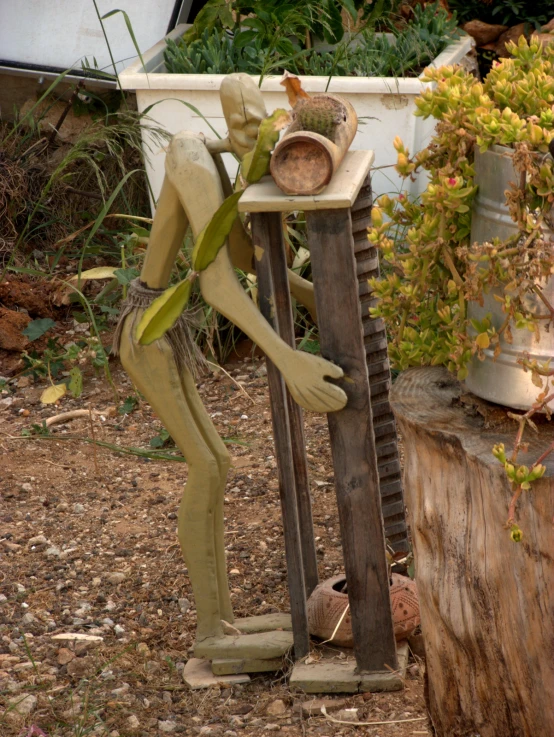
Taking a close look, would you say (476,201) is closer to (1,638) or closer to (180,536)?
(180,536)

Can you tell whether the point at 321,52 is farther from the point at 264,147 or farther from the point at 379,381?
the point at 264,147

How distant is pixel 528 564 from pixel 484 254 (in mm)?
518

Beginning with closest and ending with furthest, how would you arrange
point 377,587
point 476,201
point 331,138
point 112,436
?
1. point 476,201
2. point 331,138
3. point 377,587
4. point 112,436

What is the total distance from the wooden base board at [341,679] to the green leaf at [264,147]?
3.57 ft

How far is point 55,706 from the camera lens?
2.05m

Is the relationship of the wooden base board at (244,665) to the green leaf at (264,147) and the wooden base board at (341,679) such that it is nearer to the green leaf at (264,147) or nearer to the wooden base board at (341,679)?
the wooden base board at (341,679)

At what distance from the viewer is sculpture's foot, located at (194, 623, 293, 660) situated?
210 cm

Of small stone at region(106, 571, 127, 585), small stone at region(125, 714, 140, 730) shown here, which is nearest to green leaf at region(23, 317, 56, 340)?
small stone at region(106, 571, 127, 585)

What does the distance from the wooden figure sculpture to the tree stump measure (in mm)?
237

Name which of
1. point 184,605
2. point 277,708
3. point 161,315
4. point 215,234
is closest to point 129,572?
point 184,605

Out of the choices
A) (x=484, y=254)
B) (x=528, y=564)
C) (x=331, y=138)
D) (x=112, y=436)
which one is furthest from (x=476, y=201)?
(x=112, y=436)

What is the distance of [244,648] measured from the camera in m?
2.11

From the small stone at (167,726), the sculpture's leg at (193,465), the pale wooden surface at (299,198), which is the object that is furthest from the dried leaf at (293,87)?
the small stone at (167,726)

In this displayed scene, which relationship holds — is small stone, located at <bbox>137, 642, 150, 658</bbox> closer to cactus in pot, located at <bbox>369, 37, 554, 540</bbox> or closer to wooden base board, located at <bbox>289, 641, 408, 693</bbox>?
wooden base board, located at <bbox>289, 641, 408, 693</bbox>
